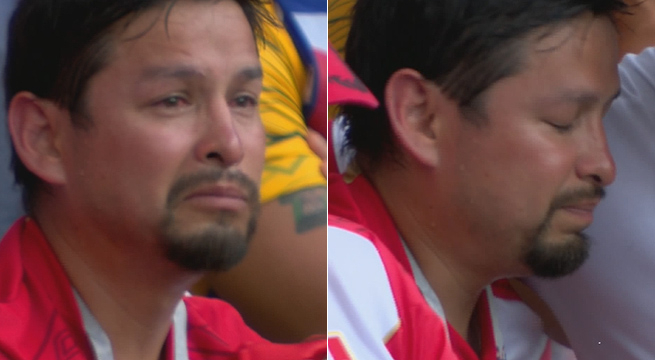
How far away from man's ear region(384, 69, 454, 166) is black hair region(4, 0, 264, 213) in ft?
0.84

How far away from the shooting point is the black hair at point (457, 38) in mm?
696

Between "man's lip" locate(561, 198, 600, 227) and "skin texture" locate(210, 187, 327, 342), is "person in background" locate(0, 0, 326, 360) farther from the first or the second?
"man's lip" locate(561, 198, 600, 227)

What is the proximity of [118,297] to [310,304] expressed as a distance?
0.20m

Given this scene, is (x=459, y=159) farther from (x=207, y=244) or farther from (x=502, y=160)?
(x=207, y=244)

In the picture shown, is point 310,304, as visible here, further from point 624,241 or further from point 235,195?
point 624,241

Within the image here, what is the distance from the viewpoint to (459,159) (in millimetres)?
721

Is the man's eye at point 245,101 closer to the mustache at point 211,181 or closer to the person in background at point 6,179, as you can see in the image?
the mustache at point 211,181

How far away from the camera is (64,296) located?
60 cm

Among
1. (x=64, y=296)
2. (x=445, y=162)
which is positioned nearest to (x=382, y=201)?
(x=445, y=162)

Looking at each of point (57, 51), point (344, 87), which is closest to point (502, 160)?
point (344, 87)

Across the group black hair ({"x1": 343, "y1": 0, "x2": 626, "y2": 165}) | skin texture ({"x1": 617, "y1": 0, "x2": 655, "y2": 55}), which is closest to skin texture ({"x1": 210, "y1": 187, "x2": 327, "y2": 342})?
black hair ({"x1": 343, "y1": 0, "x2": 626, "y2": 165})

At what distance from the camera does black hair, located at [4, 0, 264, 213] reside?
1.95ft

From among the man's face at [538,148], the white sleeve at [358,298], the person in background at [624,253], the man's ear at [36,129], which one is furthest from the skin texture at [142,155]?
the person in background at [624,253]

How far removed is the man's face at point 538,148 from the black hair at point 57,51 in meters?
0.32
